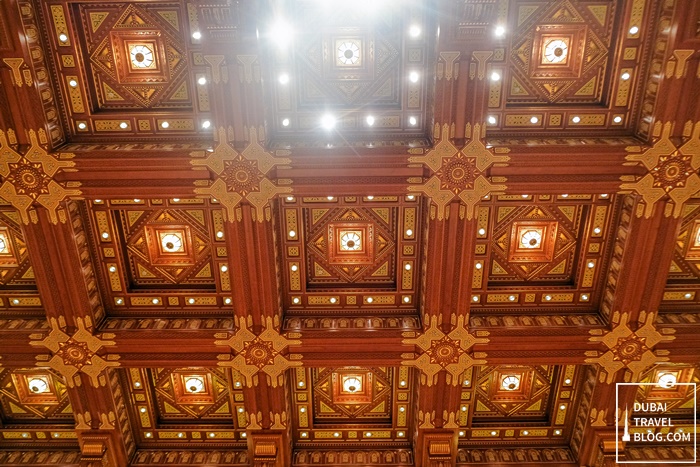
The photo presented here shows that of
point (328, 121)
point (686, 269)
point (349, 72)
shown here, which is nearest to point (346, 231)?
point (328, 121)

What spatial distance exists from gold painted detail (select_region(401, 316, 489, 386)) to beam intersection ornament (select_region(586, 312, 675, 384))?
2175mm

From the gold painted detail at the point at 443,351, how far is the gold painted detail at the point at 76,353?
5606 mm

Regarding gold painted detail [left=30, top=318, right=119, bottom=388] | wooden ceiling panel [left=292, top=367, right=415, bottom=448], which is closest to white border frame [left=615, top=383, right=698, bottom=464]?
wooden ceiling panel [left=292, top=367, right=415, bottom=448]

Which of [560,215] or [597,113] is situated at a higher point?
[597,113]

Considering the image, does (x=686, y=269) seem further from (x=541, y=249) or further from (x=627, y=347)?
(x=541, y=249)

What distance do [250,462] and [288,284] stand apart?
149 inches

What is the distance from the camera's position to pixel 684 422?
359 inches

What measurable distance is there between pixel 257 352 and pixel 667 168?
7.58m

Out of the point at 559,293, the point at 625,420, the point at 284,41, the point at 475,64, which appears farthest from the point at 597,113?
the point at 625,420

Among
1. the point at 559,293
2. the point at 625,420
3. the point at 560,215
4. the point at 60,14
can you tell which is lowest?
the point at 625,420

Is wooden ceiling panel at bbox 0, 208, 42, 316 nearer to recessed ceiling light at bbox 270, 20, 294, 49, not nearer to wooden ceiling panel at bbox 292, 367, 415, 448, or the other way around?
wooden ceiling panel at bbox 292, 367, 415, 448

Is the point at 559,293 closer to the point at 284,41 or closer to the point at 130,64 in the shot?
the point at 284,41

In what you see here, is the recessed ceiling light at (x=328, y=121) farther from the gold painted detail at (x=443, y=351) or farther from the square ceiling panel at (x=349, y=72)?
the gold painted detail at (x=443, y=351)

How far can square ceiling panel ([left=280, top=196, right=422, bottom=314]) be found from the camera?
789 cm
